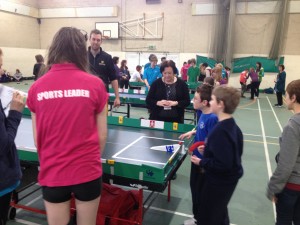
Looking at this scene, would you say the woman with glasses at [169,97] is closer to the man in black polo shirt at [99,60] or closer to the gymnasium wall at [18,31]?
the man in black polo shirt at [99,60]

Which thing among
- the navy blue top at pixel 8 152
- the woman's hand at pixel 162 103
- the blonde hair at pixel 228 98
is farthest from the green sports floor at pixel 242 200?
the blonde hair at pixel 228 98

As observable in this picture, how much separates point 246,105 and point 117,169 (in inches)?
377

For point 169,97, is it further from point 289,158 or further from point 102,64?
point 289,158

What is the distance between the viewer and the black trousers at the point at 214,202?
191 centimetres

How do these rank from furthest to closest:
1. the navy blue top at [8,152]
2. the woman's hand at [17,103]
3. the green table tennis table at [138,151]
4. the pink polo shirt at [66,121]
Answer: the green table tennis table at [138,151]
the woman's hand at [17,103]
the navy blue top at [8,152]
the pink polo shirt at [66,121]

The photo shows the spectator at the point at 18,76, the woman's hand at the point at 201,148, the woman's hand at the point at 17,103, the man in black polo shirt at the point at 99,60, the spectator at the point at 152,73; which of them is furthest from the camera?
the spectator at the point at 18,76

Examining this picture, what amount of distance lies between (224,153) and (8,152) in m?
1.36

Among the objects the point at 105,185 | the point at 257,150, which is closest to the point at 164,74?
the point at 105,185

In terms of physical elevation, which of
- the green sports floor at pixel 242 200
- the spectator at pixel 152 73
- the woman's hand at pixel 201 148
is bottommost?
the green sports floor at pixel 242 200

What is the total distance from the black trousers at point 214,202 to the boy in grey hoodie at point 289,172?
0.31m

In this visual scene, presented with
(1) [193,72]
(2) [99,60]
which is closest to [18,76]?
(1) [193,72]

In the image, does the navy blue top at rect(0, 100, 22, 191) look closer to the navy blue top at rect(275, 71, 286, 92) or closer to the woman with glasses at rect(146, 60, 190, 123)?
the woman with glasses at rect(146, 60, 190, 123)

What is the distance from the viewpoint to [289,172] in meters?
1.80

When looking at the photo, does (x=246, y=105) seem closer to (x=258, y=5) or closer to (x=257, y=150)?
(x=257, y=150)
